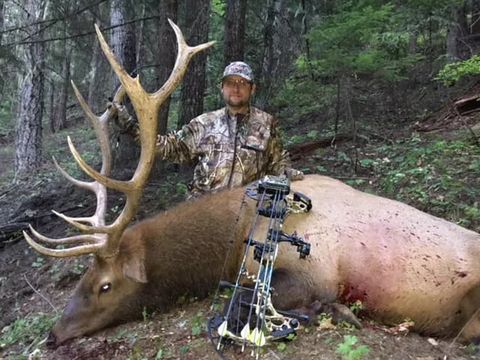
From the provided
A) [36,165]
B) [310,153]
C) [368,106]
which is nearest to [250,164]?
[310,153]

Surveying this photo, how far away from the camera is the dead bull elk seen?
3729 millimetres

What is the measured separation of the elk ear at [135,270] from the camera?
391cm

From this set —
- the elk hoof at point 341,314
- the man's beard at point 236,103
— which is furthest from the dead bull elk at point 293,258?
the man's beard at point 236,103

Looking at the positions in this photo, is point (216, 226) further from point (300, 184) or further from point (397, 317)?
point (397, 317)

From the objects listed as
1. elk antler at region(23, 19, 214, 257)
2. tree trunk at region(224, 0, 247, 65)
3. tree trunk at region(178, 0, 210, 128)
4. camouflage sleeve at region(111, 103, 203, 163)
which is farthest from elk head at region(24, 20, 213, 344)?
tree trunk at region(224, 0, 247, 65)

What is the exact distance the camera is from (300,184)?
15.0ft

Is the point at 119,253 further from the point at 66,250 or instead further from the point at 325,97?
the point at 325,97

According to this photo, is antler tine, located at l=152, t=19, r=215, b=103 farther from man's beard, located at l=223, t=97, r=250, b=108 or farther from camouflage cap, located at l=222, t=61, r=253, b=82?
man's beard, located at l=223, t=97, r=250, b=108

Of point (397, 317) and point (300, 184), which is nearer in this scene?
point (397, 317)

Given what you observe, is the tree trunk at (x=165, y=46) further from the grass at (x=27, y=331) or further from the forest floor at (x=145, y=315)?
the grass at (x=27, y=331)

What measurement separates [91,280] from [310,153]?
476 cm

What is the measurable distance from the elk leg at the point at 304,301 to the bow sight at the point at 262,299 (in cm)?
22

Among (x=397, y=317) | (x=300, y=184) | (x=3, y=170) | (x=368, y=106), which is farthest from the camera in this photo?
(x=3, y=170)

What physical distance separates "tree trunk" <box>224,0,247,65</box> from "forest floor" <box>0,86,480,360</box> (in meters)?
1.98
